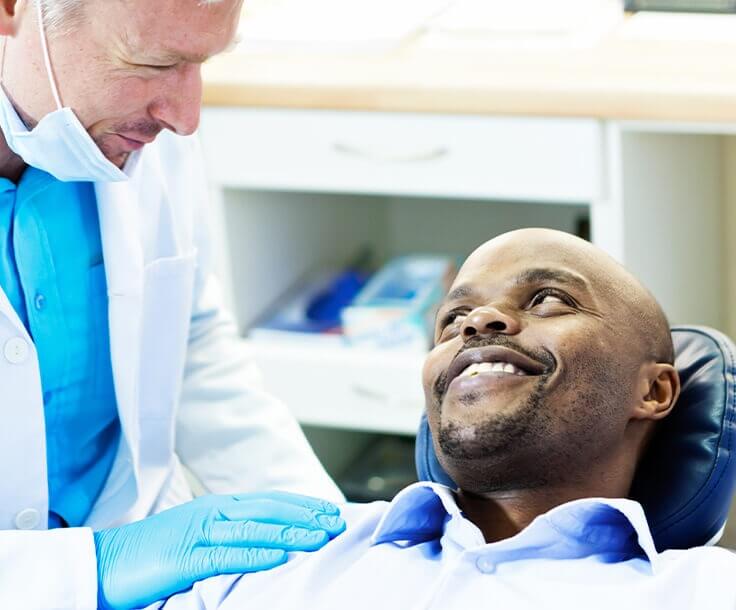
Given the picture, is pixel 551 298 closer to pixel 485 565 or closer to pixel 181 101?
pixel 485 565

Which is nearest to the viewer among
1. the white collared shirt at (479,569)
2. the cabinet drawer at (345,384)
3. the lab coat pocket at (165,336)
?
the white collared shirt at (479,569)

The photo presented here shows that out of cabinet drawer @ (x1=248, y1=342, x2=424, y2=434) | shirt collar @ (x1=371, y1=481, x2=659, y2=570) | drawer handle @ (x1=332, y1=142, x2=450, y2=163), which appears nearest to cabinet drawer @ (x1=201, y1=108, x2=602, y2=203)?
drawer handle @ (x1=332, y1=142, x2=450, y2=163)

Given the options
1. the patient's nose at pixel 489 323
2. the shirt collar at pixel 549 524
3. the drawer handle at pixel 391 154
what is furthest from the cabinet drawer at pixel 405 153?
the shirt collar at pixel 549 524

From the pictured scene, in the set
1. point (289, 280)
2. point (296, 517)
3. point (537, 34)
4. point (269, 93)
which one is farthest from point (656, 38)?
point (296, 517)

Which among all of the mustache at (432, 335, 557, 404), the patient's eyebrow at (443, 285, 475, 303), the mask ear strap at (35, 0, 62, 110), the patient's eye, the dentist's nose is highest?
the mask ear strap at (35, 0, 62, 110)

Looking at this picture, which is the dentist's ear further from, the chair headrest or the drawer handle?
the drawer handle

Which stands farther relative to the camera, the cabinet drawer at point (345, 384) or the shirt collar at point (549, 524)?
the cabinet drawer at point (345, 384)

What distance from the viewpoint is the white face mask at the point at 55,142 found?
152 centimetres

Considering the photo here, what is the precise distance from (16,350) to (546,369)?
587mm

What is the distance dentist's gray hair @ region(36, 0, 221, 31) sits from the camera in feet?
4.75

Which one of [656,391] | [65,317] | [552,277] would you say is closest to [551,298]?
[552,277]

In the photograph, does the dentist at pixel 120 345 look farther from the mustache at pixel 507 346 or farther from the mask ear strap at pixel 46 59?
the mustache at pixel 507 346

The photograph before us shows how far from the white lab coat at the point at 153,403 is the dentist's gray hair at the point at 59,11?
0.87 feet

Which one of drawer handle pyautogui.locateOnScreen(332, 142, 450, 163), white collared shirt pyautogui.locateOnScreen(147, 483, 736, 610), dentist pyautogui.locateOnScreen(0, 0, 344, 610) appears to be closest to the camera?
white collared shirt pyautogui.locateOnScreen(147, 483, 736, 610)
